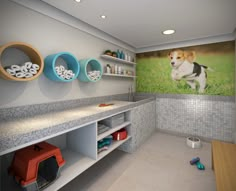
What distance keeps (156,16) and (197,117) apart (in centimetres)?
224

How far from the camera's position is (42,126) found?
110 cm

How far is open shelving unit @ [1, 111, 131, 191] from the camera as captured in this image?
1270mm

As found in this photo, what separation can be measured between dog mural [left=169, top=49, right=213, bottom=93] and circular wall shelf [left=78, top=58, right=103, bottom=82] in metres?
1.85

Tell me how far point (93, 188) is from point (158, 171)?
2.94 feet

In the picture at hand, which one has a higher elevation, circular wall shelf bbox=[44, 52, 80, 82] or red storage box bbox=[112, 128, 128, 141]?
circular wall shelf bbox=[44, 52, 80, 82]

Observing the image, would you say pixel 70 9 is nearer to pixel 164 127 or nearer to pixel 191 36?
pixel 191 36

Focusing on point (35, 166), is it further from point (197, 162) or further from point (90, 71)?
point (197, 162)

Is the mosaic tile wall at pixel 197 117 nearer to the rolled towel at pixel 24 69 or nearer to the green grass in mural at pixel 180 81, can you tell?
the green grass in mural at pixel 180 81

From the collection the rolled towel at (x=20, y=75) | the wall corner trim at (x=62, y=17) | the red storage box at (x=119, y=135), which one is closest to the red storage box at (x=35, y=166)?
the rolled towel at (x=20, y=75)

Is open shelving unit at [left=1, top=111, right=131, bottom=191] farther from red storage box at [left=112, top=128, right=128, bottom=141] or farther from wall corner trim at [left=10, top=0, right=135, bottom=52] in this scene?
wall corner trim at [left=10, top=0, right=135, bottom=52]

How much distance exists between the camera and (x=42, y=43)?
1.62 m

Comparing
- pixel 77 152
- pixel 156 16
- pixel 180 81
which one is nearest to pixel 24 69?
pixel 77 152

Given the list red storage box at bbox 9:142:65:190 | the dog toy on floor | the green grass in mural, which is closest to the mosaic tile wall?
the green grass in mural

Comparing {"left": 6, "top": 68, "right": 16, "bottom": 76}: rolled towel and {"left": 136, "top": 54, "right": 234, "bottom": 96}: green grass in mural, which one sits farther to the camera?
{"left": 136, "top": 54, "right": 234, "bottom": 96}: green grass in mural
